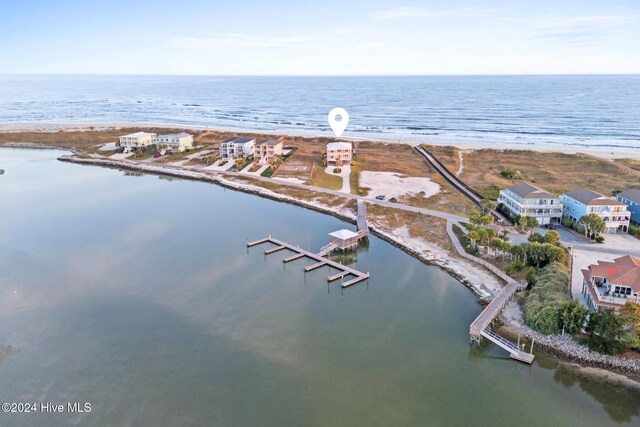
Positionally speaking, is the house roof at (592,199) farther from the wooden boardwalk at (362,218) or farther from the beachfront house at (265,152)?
the beachfront house at (265,152)

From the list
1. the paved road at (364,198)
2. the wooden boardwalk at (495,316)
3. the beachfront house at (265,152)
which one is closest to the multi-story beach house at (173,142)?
the paved road at (364,198)

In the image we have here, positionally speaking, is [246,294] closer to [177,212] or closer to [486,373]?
[486,373]

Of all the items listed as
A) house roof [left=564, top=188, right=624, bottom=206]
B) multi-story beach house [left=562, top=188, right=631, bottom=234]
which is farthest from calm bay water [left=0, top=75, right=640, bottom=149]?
multi-story beach house [left=562, top=188, right=631, bottom=234]

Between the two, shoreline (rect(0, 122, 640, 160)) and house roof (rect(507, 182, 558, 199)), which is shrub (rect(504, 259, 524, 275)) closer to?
house roof (rect(507, 182, 558, 199))

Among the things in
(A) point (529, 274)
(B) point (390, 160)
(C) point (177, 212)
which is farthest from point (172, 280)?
(B) point (390, 160)

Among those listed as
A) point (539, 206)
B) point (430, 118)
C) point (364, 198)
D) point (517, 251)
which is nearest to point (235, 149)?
point (364, 198)

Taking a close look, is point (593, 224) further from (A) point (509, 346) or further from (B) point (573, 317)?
(A) point (509, 346)
